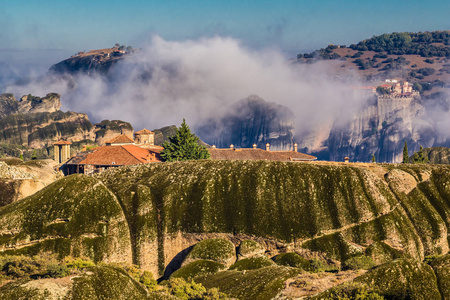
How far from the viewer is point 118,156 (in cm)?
14500

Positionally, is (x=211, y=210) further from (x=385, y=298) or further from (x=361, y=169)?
(x=385, y=298)

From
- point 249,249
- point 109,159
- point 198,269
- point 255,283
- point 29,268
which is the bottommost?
point 198,269

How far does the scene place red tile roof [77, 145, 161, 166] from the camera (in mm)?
142000

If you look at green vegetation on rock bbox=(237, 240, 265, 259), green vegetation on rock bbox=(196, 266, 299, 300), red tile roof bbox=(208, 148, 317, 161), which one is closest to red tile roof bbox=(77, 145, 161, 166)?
red tile roof bbox=(208, 148, 317, 161)

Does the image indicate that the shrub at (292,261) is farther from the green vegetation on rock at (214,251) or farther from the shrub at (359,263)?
the green vegetation on rock at (214,251)

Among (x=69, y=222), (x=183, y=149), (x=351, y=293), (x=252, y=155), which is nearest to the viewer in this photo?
(x=351, y=293)

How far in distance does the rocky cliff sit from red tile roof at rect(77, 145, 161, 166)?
210ft

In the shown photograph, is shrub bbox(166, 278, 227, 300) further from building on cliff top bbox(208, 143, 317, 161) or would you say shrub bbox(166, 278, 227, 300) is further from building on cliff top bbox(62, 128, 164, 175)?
building on cliff top bbox(208, 143, 317, 161)

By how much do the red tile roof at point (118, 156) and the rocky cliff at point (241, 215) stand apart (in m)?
63.9

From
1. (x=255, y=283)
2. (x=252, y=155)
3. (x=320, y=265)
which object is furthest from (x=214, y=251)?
(x=252, y=155)

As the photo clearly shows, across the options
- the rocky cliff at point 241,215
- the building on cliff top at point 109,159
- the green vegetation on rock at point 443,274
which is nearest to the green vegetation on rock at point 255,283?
the green vegetation on rock at point 443,274

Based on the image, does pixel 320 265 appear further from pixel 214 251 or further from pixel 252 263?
pixel 214 251

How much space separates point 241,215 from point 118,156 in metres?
78.8

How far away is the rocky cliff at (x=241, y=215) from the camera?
67375mm
